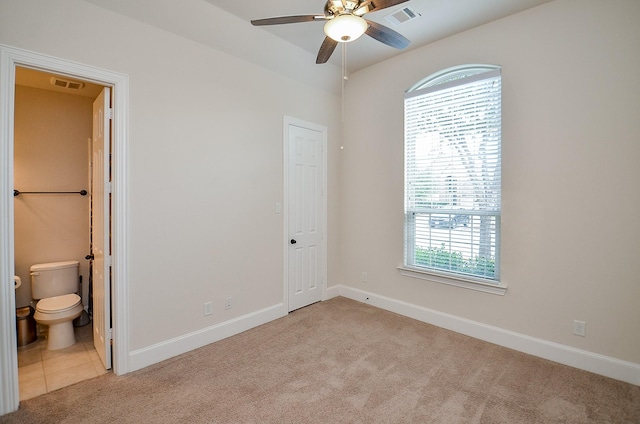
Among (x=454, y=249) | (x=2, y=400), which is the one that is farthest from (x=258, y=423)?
(x=454, y=249)

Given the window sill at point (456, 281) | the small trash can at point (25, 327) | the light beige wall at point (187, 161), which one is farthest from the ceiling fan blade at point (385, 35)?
the small trash can at point (25, 327)

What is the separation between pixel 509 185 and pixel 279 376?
2699mm

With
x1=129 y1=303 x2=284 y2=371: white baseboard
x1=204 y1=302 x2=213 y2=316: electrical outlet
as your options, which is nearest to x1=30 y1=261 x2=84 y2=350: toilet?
x1=129 y1=303 x2=284 y2=371: white baseboard

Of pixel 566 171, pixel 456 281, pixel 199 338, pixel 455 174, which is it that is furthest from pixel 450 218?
pixel 199 338

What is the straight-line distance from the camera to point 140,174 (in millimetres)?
2430

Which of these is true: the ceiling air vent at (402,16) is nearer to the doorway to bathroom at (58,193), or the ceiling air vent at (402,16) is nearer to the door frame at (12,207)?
the door frame at (12,207)

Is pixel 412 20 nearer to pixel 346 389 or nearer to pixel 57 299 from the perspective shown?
pixel 346 389

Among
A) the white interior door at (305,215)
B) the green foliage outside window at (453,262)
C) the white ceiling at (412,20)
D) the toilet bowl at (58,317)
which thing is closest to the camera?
the white ceiling at (412,20)

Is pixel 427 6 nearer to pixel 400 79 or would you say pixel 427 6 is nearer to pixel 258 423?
pixel 400 79

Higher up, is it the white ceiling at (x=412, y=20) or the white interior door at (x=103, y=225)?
the white ceiling at (x=412, y=20)

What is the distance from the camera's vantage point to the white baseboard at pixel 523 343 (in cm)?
230

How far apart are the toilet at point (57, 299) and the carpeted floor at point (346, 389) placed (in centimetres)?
83

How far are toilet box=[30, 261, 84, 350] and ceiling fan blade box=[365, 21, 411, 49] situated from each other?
350cm

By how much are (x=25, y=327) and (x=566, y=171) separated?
5.24 metres
